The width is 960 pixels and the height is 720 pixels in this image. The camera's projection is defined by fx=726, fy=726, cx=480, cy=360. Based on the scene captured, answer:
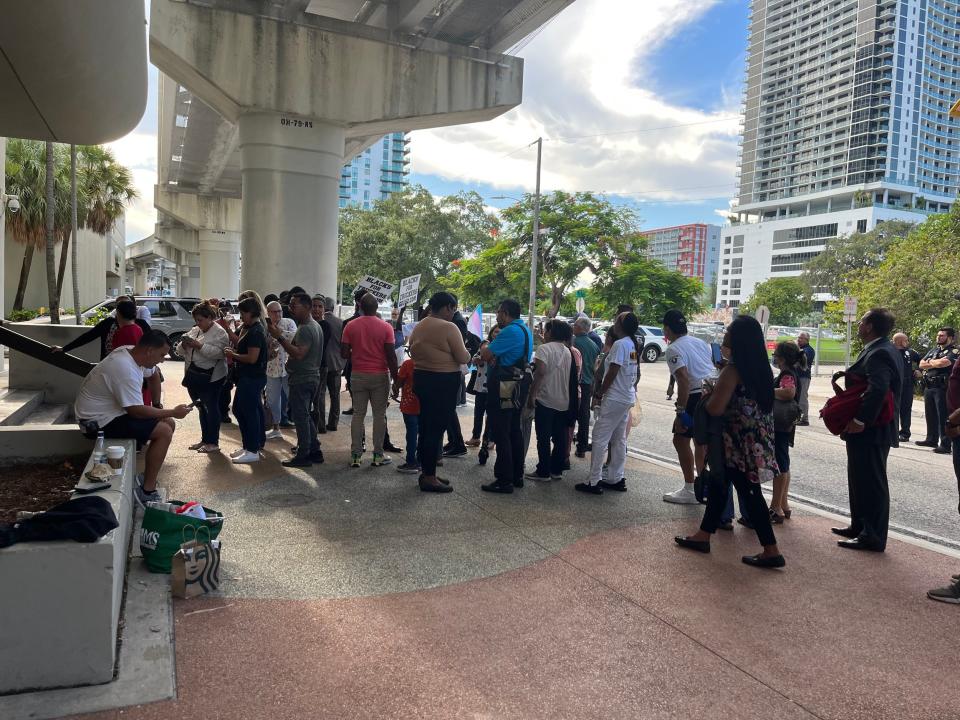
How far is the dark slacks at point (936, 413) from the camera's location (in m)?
11.7

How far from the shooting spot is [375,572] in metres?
5.01

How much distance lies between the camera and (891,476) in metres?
9.45

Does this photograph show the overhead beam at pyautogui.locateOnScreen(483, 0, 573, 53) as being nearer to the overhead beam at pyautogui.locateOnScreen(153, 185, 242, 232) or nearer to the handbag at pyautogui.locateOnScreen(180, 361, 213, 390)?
the handbag at pyautogui.locateOnScreen(180, 361, 213, 390)

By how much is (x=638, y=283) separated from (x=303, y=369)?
93.0 feet

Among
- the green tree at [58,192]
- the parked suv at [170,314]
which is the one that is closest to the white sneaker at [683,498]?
the parked suv at [170,314]

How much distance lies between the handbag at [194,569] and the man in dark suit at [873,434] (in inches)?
193

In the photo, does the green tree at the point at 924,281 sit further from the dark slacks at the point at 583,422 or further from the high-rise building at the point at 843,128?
the high-rise building at the point at 843,128

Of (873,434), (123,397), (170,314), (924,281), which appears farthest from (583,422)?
(924,281)

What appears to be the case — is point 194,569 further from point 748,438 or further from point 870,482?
point 870,482

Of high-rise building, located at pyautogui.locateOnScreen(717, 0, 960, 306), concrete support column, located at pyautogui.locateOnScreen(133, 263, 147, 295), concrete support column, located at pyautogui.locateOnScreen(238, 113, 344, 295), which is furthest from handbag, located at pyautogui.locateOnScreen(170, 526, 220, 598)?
high-rise building, located at pyautogui.locateOnScreen(717, 0, 960, 306)

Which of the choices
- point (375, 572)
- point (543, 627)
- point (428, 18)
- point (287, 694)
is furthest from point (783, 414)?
point (428, 18)

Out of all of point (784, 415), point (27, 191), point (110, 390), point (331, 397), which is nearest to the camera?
point (110, 390)

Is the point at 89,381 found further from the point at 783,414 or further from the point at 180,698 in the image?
the point at 783,414

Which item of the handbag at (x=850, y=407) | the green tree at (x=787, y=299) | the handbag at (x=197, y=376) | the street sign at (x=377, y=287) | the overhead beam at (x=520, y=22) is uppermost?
the overhead beam at (x=520, y=22)
